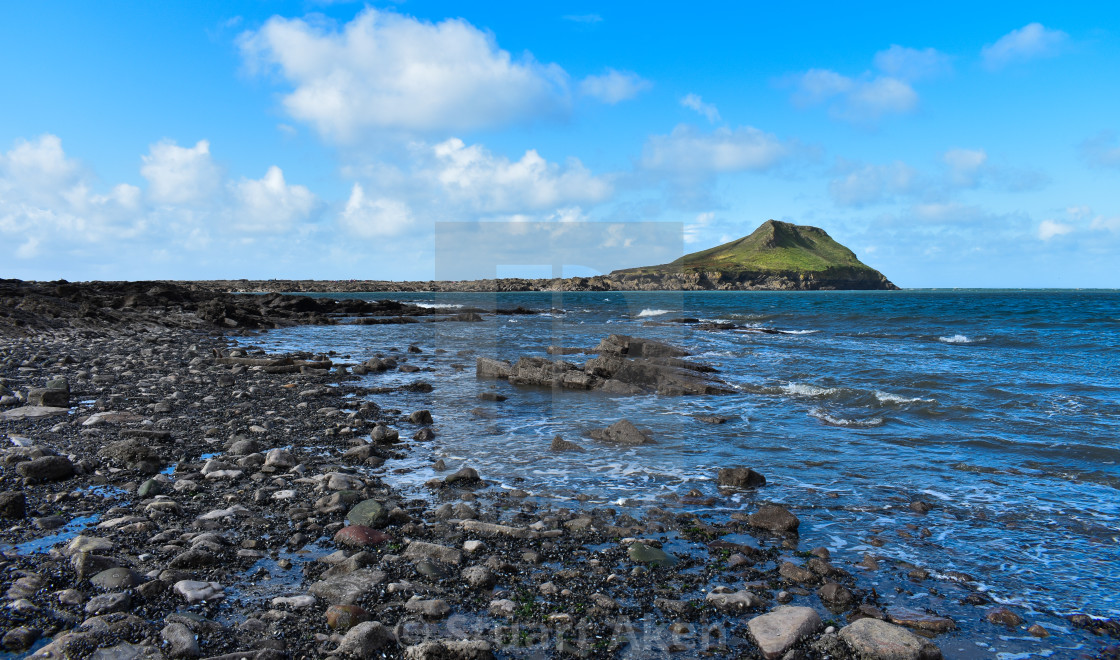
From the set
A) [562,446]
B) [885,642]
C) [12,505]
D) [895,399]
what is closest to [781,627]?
[885,642]

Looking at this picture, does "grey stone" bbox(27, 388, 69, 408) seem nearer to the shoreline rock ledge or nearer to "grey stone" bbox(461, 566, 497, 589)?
the shoreline rock ledge

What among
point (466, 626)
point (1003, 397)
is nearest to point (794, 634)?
point (466, 626)

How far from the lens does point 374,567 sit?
15.8ft

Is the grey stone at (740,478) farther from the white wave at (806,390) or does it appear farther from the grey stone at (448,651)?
the white wave at (806,390)

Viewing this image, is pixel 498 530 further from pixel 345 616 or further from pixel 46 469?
pixel 46 469

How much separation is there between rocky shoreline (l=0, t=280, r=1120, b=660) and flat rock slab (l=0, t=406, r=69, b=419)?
0.37 metres

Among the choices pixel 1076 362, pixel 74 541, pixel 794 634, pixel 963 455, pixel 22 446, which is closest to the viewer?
pixel 794 634

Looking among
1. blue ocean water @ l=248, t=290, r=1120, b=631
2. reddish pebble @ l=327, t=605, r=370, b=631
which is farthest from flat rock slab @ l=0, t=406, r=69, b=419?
reddish pebble @ l=327, t=605, r=370, b=631

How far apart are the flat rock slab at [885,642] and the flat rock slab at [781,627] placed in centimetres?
23

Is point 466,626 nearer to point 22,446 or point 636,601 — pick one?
point 636,601

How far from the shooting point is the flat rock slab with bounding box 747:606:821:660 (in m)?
3.92

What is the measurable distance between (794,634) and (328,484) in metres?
5.16

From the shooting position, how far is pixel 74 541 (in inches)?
191

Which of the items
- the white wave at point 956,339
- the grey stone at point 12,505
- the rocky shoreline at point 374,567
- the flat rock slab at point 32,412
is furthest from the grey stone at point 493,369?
the white wave at point 956,339
